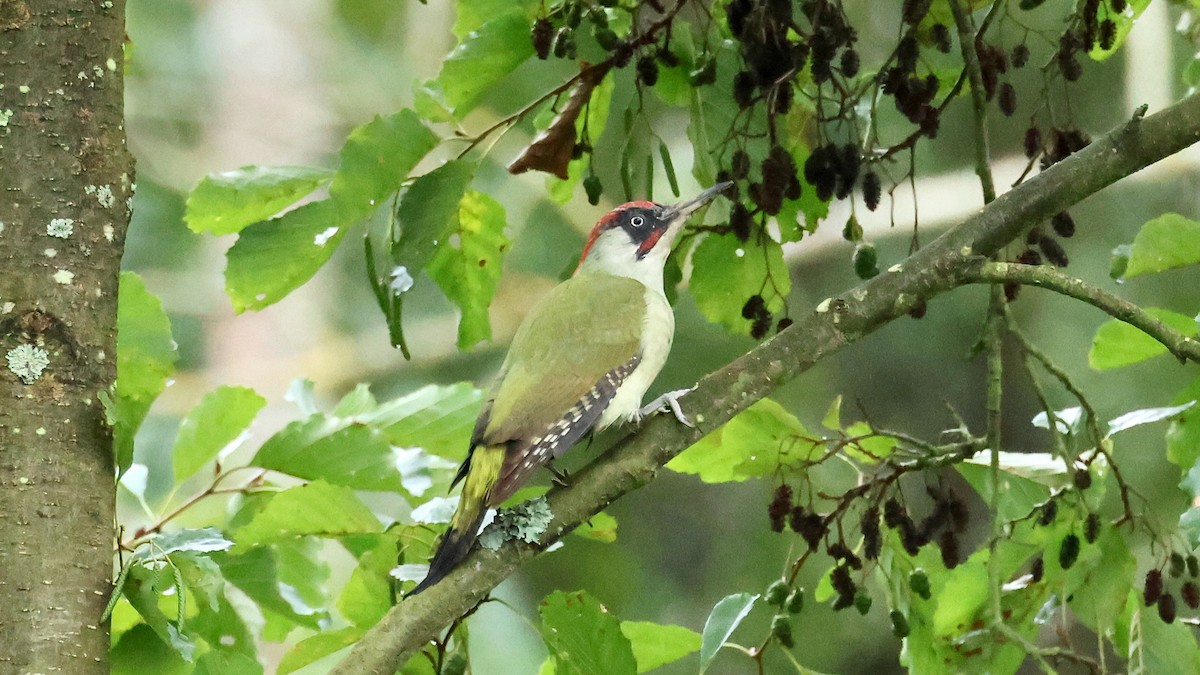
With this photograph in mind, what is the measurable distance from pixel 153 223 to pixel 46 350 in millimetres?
2050

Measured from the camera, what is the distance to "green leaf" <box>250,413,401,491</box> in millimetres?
1331

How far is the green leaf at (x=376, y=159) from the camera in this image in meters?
1.19

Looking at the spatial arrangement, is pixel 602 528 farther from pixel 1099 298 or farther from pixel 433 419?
pixel 1099 298

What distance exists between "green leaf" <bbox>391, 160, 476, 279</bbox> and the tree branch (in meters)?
0.51

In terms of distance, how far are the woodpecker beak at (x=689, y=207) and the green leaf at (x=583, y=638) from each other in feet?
1.55

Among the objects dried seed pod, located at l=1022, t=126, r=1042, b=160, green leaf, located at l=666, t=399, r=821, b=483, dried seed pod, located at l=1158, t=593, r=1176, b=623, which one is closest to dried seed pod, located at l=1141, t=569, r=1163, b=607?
dried seed pod, located at l=1158, t=593, r=1176, b=623

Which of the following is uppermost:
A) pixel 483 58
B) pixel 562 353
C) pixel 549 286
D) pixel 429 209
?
pixel 483 58

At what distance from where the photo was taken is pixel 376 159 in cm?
120

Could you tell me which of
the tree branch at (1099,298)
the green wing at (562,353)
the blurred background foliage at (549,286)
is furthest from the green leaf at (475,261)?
the blurred background foliage at (549,286)

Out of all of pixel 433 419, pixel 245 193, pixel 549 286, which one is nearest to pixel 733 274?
pixel 433 419

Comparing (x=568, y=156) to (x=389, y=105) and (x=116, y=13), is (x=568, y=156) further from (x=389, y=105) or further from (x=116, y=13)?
(x=389, y=105)

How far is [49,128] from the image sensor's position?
104 cm

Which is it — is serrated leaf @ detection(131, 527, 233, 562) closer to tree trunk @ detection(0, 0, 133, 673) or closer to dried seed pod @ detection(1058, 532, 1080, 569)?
tree trunk @ detection(0, 0, 133, 673)

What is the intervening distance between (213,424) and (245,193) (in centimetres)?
30
